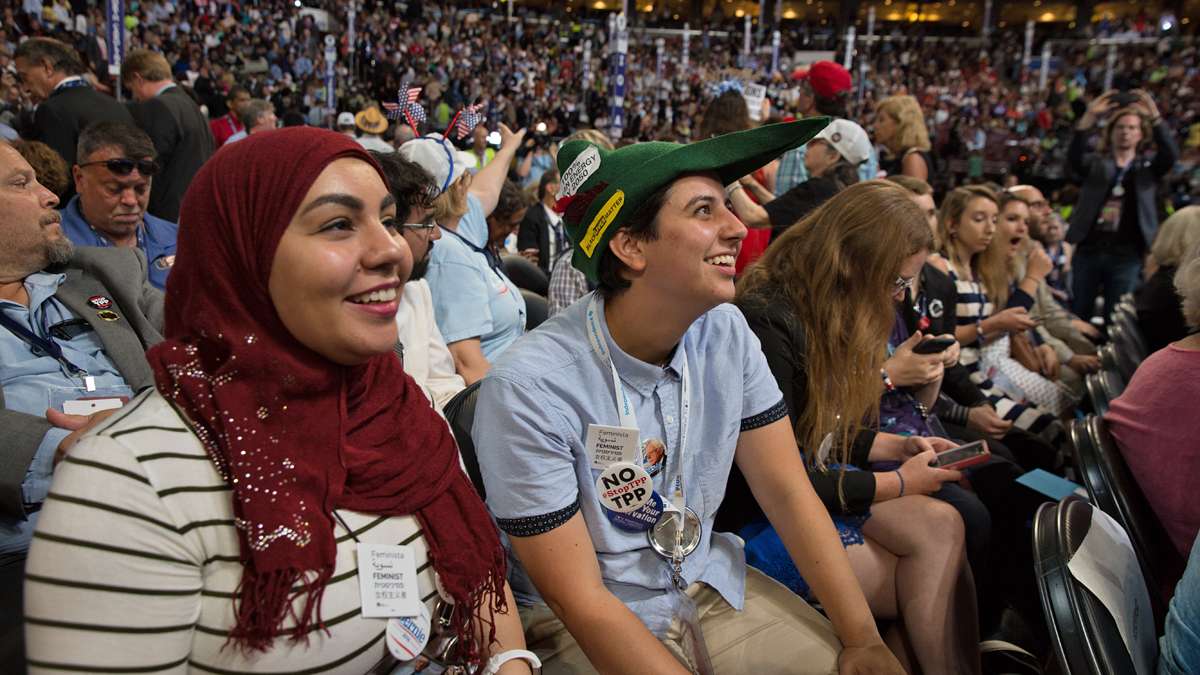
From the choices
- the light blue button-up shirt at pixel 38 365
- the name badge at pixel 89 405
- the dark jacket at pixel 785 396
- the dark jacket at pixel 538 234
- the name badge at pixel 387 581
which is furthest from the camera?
the dark jacket at pixel 538 234

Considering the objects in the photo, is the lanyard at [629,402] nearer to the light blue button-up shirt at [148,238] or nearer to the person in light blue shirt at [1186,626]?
the person in light blue shirt at [1186,626]

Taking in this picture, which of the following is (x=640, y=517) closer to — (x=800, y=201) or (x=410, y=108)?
(x=800, y=201)

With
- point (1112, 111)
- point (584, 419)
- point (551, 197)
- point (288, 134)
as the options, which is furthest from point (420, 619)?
point (1112, 111)

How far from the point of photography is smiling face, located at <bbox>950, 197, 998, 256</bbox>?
3.86 meters

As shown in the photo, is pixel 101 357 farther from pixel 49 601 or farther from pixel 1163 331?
pixel 1163 331

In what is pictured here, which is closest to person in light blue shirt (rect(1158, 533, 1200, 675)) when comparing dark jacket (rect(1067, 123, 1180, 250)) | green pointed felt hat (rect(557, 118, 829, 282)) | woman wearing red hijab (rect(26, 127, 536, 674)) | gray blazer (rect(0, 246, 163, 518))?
green pointed felt hat (rect(557, 118, 829, 282))

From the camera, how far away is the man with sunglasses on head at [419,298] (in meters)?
2.53

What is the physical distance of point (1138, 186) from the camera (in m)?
5.66

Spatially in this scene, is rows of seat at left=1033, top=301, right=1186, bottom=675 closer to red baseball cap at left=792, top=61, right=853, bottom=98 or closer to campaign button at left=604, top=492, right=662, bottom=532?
campaign button at left=604, top=492, right=662, bottom=532

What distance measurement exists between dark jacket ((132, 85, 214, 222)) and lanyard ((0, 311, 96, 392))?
2.94 meters

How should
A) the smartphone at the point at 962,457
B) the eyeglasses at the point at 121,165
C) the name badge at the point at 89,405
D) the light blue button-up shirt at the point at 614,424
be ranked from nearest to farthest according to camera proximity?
the light blue button-up shirt at the point at 614,424
the name badge at the point at 89,405
the smartphone at the point at 962,457
the eyeglasses at the point at 121,165

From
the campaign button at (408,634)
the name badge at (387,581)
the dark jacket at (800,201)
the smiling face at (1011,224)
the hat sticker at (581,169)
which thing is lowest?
the campaign button at (408,634)

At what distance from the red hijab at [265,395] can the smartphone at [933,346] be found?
5.79ft

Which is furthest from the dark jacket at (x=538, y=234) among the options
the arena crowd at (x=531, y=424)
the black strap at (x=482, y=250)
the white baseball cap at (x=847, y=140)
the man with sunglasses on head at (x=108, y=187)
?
the man with sunglasses on head at (x=108, y=187)
